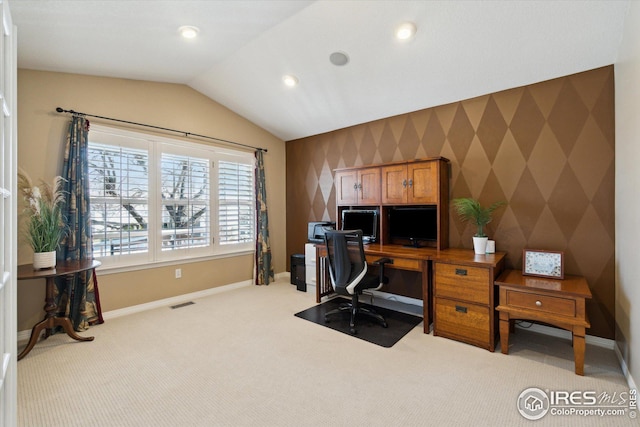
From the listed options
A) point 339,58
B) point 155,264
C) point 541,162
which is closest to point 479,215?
point 541,162

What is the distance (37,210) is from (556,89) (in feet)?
16.8

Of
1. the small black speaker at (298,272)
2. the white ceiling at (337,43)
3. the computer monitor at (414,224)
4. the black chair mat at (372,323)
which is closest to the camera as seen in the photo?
the white ceiling at (337,43)

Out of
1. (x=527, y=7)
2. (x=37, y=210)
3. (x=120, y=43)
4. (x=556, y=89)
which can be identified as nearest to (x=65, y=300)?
(x=37, y=210)

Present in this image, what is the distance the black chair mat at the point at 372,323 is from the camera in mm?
2908

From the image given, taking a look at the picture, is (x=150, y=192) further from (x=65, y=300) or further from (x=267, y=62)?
(x=267, y=62)

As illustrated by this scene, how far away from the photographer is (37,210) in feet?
9.13

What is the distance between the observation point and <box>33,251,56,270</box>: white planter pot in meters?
2.65

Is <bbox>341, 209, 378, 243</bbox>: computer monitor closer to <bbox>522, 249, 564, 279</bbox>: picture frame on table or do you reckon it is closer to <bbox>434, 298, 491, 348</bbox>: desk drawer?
<bbox>434, 298, 491, 348</bbox>: desk drawer

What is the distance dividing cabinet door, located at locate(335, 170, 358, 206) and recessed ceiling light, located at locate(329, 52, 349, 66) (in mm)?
1427

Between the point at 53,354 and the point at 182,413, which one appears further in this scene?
the point at 53,354

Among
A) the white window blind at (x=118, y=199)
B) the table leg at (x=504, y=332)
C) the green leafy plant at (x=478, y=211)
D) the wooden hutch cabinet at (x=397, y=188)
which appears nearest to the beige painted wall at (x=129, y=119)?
the white window blind at (x=118, y=199)

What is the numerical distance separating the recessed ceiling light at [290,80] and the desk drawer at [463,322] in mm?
2947

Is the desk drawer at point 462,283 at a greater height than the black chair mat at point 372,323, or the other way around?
the desk drawer at point 462,283

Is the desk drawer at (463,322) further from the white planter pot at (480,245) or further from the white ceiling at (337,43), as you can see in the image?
the white ceiling at (337,43)
